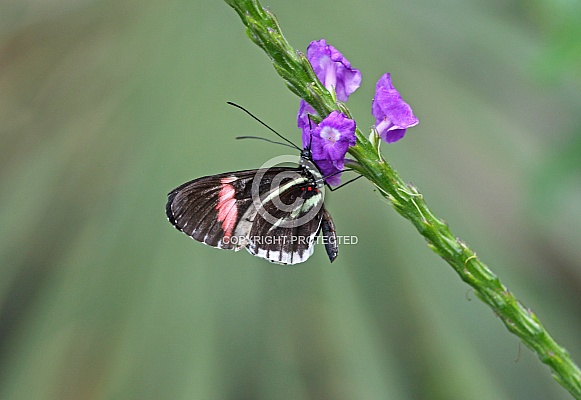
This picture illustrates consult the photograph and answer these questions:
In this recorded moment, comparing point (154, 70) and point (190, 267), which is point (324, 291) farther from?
point (154, 70)

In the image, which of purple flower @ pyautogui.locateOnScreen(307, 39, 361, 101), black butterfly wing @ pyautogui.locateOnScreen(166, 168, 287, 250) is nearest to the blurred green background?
black butterfly wing @ pyautogui.locateOnScreen(166, 168, 287, 250)

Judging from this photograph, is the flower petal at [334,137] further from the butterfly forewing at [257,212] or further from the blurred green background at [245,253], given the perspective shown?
the blurred green background at [245,253]

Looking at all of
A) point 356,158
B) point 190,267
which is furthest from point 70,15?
point 356,158

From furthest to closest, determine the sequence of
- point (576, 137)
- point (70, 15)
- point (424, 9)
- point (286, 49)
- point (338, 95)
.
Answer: point (424, 9) < point (70, 15) < point (576, 137) < point (338, 95) < point (286, 49)

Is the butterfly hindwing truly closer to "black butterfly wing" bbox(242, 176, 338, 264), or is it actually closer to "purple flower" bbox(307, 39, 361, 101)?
"black butterfly wing" bbox(242, 176, 338, 264)

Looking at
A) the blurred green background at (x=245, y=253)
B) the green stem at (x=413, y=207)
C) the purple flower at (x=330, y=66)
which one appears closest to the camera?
the green stem at (x=413, y=207)

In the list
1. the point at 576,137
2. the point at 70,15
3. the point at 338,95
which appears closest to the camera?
the point at 338,95

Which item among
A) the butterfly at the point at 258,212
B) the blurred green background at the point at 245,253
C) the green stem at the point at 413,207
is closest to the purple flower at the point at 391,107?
the green stem at the point at 413,207
